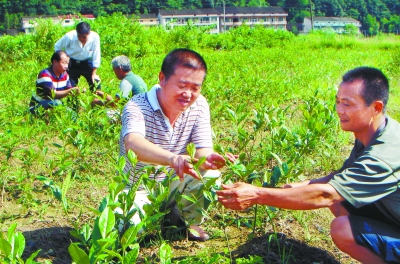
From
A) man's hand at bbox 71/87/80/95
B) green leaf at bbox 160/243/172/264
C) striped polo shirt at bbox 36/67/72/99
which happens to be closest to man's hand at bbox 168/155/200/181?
green leaf at bbox 160/243/172/264

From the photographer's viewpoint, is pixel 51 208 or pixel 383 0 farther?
pixel 383 0

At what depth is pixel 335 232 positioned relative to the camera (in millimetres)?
2447

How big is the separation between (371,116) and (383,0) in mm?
72669

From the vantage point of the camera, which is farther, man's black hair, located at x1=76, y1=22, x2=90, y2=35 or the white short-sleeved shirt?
the white short-sleeved shirt

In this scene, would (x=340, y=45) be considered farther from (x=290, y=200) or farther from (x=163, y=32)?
(x=290, y=200)

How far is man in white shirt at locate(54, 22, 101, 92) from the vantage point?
6.98m

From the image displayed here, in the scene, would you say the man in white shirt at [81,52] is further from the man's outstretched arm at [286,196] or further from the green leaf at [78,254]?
the green leaf at [78,254]

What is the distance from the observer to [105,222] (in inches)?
69.8

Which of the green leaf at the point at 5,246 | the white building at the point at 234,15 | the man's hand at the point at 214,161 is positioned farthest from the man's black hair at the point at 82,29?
the white building at the point at 234,15

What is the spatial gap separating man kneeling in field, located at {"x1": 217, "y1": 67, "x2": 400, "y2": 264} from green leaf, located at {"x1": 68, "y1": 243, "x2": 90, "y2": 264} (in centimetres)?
77

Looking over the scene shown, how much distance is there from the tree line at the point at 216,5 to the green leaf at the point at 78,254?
36641mm

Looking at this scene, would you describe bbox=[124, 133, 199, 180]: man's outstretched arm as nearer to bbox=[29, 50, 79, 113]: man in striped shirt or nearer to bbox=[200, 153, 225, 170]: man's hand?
bbox=[200, 153, 225, 170]: man's hand

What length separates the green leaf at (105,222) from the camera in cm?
176

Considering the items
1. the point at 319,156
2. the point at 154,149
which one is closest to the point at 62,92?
the point at 319,156
